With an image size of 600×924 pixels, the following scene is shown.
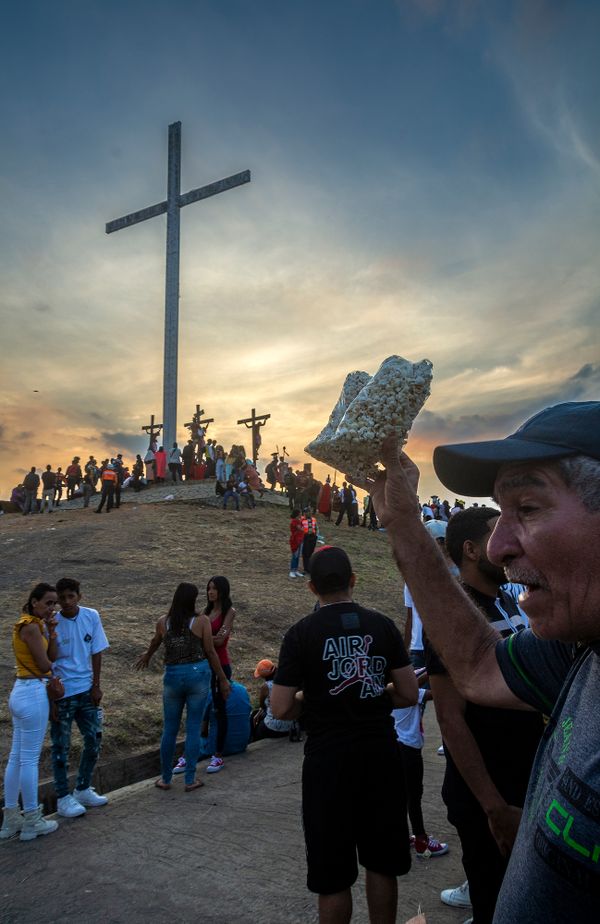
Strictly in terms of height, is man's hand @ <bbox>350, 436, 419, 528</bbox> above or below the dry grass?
above

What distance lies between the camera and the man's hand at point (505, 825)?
86.1 inches

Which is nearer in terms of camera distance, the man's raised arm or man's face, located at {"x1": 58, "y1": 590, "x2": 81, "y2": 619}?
the man's raised arm

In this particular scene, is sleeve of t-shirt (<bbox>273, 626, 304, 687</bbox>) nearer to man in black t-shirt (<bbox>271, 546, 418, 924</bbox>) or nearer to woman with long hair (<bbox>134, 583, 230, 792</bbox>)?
man in black t-shirt (<bbox>271, 546, 418, 924</bbox>)

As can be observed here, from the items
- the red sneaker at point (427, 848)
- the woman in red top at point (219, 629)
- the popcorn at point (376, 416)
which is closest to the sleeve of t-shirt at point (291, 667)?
the popcorn at point (376, 416)

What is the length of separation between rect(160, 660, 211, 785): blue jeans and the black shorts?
3049 millimetres

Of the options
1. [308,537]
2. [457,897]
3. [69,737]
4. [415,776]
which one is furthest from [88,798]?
[308,537]

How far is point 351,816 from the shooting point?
2.99 m

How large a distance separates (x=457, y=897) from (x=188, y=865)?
1.86m

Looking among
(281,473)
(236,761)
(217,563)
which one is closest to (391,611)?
(217,563)

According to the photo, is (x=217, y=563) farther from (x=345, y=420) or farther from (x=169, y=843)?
(x=345, y=420)

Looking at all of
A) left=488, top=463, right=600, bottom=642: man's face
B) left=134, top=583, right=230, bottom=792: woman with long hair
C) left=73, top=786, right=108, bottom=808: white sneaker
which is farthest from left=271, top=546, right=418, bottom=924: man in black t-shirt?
left=73, top=786, right=108, bottom=808: white sneaker

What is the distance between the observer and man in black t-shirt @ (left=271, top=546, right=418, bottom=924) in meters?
2.94

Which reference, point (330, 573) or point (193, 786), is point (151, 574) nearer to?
point (193, 786)

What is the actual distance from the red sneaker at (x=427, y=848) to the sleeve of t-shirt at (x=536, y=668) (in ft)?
11.2
